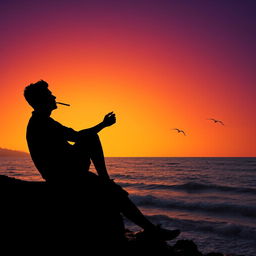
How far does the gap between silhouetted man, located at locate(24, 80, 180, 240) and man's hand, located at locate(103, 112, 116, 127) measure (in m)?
0.13

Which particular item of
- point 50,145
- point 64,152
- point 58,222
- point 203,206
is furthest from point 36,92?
point 203,206

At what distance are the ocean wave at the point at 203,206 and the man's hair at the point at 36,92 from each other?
1399 cm

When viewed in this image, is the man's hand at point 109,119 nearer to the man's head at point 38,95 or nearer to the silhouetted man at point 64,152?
the silhouetted man at point 64,152

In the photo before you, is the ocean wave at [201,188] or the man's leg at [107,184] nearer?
the man's leg at [107,184]

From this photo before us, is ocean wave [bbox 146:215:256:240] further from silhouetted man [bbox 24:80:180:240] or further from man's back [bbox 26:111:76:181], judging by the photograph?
man's back [bbox 26:111:76:181]

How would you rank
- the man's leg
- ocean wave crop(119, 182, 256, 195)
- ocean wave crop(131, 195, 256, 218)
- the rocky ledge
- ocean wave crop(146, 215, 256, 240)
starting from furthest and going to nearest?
1. ocean wave crop(119, 182, 256, 195)
2. ocean wave crop(131, 195, 256, 218)
3. ocean wave crop(146, 215, 256, 240)
4. the rocky ledge
5. the man's leg

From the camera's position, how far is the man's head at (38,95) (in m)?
3.75

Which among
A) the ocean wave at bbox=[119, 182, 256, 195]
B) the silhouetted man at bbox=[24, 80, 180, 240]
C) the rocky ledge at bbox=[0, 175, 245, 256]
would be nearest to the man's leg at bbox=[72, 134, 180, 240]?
the silhouetted man at bbox=[24, 80, 180, 240]

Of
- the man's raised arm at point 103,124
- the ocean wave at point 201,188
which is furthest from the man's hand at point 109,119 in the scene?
the ocean wave at point 201,188

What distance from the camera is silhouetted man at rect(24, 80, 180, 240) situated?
144 inches

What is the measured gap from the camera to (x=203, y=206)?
57.2ft

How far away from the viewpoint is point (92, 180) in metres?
3.72

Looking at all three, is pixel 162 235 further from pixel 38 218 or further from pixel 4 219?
pixel 4 219

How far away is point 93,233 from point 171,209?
43.1 feet
